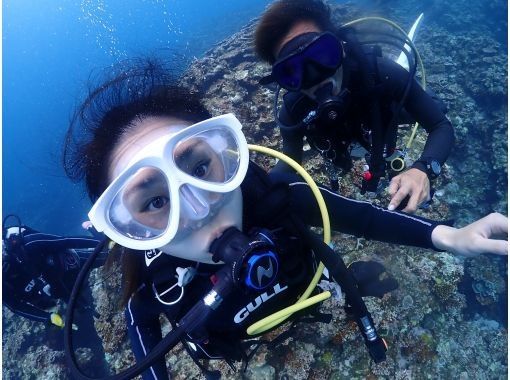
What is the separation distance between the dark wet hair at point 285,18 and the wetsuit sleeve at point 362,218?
1688 mm

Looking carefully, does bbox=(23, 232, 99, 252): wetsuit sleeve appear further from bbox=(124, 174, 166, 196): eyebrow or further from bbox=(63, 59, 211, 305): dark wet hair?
bbox=(124, 174, 166, 196): eyebrow

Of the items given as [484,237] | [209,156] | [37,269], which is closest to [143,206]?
[209,156]

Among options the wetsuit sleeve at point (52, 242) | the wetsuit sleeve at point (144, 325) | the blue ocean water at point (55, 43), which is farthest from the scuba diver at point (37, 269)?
the blue ocean water at point (55, 43)

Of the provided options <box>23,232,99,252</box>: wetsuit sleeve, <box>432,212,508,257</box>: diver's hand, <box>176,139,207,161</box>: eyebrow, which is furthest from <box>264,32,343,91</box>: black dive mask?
<box>23,232,99,252</box>: wetsuit sleeve

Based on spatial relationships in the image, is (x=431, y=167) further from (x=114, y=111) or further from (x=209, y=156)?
(x=114, y=111)

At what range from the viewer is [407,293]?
4.36 m

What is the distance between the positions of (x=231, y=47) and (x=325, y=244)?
972 cm

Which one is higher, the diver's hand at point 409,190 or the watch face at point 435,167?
the diver's hand at point 409,190

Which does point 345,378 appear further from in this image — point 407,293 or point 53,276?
point 53,276

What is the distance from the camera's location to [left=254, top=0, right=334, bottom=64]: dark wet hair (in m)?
3.23

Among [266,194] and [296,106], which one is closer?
[266,194]

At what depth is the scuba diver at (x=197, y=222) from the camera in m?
1.58

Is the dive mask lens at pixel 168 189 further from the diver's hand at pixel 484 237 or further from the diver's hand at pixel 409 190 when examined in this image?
the diver's hand at pixel 484 237

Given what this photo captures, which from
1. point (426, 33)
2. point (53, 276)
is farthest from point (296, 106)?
point (426, 33)
